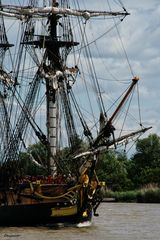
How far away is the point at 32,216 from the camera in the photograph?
164 ft

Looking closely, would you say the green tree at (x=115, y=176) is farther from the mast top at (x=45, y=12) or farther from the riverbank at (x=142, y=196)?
A: the mast top at (x=45, y=12)

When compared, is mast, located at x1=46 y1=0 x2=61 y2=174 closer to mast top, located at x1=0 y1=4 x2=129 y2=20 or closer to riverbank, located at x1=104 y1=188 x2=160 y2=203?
mast top, located at x1=0 y1=4 x2=129 y2=20

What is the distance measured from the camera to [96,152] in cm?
5009

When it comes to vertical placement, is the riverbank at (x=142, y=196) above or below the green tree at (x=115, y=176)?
below

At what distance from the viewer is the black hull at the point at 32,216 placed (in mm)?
49594

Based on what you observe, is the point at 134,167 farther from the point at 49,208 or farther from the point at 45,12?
the point at 49,208

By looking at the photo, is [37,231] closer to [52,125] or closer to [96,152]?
[96,152]

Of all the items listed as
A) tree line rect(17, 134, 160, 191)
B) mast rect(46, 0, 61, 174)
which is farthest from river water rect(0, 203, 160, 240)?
tree line rect(17, 134, 160, 191)

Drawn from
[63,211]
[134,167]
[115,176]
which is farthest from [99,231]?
[134,167]

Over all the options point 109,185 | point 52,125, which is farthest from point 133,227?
point 109,185

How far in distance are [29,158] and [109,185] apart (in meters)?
52.4

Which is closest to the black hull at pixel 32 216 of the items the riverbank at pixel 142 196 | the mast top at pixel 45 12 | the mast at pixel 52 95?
the mast at pixel 52 95

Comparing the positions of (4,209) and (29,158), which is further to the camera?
(29,158)

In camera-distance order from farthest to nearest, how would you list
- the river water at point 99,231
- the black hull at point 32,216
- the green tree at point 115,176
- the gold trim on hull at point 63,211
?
the green tree at point 115,176
the black hull at point 32,216
the gold trim on hull at point 63,211
the river water at point 99,231
